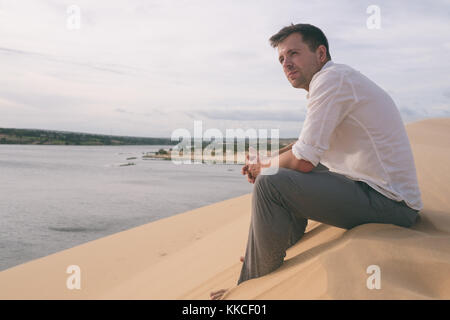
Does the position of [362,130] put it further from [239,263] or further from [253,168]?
[239,263]

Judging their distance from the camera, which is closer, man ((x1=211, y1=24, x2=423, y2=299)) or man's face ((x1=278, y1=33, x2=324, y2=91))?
man ((x1=211, y1=24, x2=423, y2=299))

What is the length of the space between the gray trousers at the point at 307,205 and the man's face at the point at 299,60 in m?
0.67

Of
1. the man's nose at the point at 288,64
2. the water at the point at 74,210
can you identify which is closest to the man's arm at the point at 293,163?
the man's nose at the point at 288,64

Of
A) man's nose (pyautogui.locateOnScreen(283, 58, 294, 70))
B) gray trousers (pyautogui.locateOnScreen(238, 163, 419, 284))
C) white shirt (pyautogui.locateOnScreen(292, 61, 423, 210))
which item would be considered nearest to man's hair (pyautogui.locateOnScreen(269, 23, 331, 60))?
man's nose (pyautogui.locateOnScreen(283, 58, 294, 70))

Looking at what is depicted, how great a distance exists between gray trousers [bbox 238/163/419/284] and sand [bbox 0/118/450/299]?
96mm

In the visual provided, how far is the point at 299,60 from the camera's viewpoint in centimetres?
250

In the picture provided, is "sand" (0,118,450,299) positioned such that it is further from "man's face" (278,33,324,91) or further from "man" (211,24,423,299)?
"man's face" (278,33,324,91)

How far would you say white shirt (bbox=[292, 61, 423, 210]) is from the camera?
2199mm

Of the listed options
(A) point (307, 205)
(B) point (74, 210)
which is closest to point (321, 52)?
(A) point (307, 205)

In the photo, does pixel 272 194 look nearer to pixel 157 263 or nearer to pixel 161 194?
pixel 157 263

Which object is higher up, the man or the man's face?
the man's face

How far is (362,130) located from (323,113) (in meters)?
0.28

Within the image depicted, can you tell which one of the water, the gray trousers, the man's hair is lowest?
the water
